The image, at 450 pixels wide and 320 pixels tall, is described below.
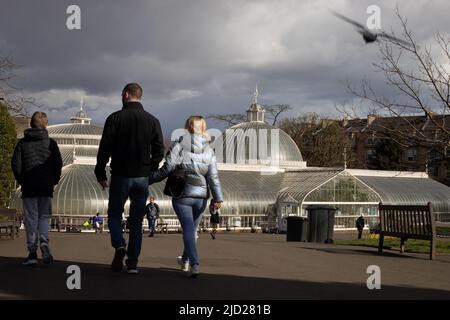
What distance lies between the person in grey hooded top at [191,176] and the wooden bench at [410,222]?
5.46 meters

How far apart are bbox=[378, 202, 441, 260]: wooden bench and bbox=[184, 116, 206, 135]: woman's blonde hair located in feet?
18.4

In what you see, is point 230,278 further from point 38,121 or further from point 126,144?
point 38,121

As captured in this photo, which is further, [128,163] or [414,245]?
[414,245]

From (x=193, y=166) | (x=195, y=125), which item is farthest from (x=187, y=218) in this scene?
(x=195, y=125)

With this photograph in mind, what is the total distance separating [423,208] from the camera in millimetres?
12234

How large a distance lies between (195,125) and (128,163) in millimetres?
1072

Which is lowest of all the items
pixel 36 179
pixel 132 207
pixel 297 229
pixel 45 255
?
pixel 297 229

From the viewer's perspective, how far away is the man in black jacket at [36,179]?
347 inches

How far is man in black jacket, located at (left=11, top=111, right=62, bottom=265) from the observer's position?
28.9 feet

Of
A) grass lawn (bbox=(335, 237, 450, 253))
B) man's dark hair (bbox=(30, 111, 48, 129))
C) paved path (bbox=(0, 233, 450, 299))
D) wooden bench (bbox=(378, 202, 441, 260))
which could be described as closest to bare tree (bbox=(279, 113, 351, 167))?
grass lawn (bbox=(335, 237, 450, 253))

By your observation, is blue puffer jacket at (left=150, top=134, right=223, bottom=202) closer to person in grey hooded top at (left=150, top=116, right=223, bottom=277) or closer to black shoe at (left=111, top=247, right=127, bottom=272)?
person in grey hooded top at (left=150, top=116, right=223, bottom=277)

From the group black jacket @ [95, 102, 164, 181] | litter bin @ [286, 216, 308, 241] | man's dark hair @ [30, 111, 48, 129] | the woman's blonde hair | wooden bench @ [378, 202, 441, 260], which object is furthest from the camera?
litter bin @ [286, 216, 308, 241]

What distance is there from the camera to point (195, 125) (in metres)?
8.36
